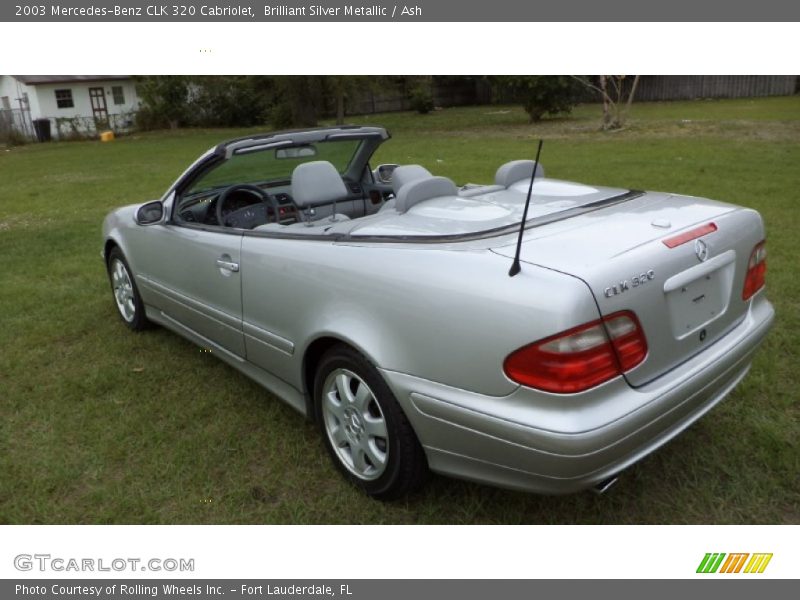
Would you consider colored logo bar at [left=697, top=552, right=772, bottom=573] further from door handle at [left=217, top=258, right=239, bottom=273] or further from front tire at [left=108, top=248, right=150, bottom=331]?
front tire at [left=108, top=248, right=150, bottom=331]

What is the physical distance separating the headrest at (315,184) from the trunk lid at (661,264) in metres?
1.39

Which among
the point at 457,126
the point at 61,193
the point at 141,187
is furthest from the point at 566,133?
the point at 61,193

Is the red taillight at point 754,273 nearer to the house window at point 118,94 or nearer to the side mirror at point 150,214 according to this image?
the side mirror at point 150,214

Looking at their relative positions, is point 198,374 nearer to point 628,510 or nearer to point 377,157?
point 628,510

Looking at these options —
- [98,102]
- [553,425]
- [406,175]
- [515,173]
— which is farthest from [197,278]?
[98,102]

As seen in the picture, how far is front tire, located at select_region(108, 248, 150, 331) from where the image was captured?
4.69 metres

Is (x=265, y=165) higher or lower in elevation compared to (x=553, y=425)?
higher

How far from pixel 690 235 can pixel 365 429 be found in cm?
146

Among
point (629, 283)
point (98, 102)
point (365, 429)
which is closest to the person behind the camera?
point (629, 283)

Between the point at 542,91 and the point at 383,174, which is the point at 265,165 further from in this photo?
the point at 542,91

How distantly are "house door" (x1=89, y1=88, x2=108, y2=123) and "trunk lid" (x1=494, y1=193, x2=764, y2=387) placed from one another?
3874 centimetres

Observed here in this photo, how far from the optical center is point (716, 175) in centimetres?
985

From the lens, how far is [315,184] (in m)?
3.57

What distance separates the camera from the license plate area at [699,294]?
2352 mm
